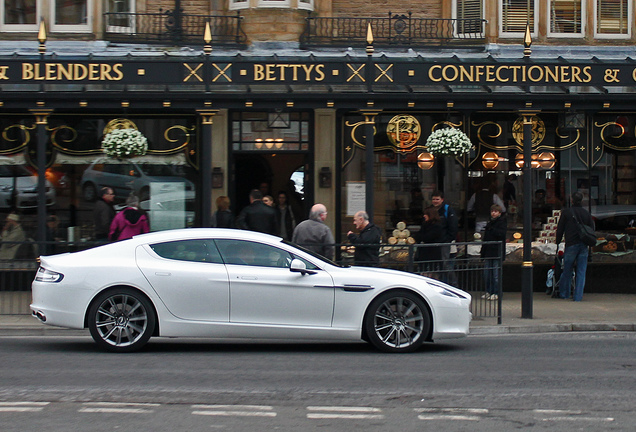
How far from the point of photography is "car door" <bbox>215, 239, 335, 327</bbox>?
975cm

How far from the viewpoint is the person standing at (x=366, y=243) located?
39.5ft

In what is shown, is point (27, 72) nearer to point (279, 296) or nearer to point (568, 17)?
point (279, 296)

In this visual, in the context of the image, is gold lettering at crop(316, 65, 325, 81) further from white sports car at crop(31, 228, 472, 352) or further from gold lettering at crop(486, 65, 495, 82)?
white sports car at crop(31, 228, 472, 352)

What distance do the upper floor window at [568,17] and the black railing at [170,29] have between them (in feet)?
20.9

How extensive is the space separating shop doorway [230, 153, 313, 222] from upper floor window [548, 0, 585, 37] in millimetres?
5889

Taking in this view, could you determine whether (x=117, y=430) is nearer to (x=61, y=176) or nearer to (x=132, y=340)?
(x=132, y=340)

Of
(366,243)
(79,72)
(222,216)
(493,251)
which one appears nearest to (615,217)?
(493,251)

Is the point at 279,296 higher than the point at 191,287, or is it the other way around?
the point at 191,287

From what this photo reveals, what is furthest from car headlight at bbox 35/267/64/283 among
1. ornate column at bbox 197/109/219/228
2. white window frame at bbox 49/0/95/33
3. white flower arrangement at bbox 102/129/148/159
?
white window frame at bbox 49/0/95/33

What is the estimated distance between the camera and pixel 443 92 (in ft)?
47.5

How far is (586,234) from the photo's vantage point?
579 inches

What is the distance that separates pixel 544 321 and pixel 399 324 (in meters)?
3.69

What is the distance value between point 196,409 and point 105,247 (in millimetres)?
3481

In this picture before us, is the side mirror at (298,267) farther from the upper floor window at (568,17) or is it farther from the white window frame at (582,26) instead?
the upper floor window at (568,17)
